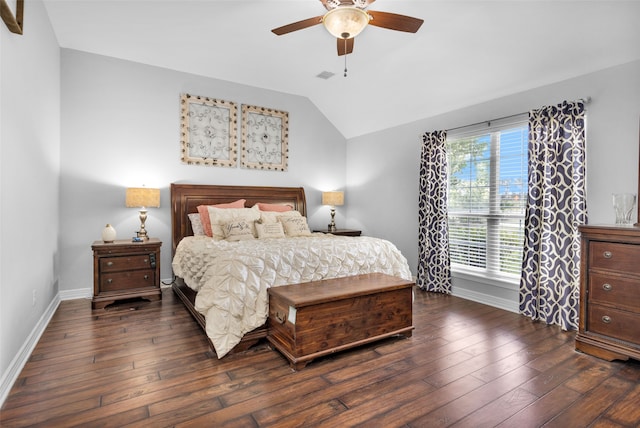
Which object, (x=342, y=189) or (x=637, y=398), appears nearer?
(x=637, y=398)

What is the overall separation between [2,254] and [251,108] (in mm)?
3715

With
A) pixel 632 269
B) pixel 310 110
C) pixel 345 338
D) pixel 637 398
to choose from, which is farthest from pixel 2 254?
pixel 310 110

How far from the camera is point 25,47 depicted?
2.51 m

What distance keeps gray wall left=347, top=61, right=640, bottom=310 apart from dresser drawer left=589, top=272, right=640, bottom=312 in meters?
0.78

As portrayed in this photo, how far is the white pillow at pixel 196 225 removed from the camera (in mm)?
4379

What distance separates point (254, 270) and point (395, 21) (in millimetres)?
2135

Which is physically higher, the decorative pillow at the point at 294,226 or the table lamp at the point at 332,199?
the table lamp at the point at 332,199

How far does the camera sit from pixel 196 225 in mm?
4422

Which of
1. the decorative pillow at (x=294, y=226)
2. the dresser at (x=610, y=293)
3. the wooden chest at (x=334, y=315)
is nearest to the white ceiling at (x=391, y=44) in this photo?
the dresser at (x=610, y=293)

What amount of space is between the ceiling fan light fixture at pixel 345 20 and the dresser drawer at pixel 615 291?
2.56 m

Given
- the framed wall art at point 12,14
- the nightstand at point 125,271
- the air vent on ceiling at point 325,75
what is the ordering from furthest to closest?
the air vent on ceiling at point 325,75 < the nightstand at point 125,271 < the framed wall art at point 12,14

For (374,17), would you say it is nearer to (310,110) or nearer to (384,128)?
(384,128)

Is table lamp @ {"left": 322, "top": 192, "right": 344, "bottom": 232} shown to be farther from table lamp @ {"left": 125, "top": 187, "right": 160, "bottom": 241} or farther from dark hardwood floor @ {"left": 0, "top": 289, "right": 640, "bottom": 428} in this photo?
dark hardwood floor @ {"left": 0, "top": 289, "right": 640, "bottom": 428}

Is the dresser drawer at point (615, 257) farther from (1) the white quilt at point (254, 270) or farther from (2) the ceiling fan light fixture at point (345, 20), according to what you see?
(2) the ceiling fan light fixture at point (345, 20)
